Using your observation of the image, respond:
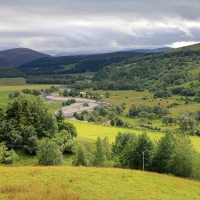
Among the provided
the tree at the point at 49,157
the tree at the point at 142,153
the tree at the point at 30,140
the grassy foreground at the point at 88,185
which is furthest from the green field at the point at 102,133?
the grassy foreground at the point at 88,185

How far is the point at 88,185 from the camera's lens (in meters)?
36.9

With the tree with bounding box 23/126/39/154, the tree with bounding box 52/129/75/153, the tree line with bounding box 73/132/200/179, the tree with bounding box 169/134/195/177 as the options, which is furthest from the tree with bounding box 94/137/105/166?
the tree with bounding box 23/126/39/154

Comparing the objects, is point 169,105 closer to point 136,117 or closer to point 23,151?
point 136,117

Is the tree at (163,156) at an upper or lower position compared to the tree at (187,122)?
upper

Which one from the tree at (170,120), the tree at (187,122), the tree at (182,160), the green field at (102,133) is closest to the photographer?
the tree at (182,160)

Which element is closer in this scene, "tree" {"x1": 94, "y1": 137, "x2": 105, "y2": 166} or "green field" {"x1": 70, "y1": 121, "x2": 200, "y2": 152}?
"tree" {"x1": 94, "y1": 137, "x2": 105, "y2": 166}

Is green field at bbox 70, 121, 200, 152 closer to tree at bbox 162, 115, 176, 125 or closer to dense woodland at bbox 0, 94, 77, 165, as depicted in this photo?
dense woodland at bbox 0, 94, 77, 165

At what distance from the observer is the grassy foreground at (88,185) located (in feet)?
110

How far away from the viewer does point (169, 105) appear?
197 metres

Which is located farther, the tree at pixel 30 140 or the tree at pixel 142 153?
the tree at pixel 30 140

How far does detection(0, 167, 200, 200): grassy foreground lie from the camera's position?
3341 centimetres

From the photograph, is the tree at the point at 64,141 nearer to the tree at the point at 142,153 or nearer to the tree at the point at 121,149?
the tree at the point at 121,149

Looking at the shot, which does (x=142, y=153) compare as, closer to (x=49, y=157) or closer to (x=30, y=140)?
(x=49, y=157)

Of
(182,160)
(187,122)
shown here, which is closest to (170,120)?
(187,122)
